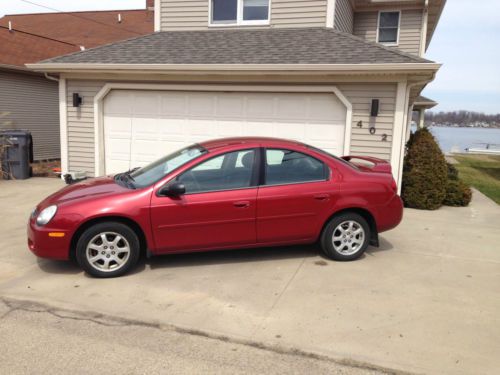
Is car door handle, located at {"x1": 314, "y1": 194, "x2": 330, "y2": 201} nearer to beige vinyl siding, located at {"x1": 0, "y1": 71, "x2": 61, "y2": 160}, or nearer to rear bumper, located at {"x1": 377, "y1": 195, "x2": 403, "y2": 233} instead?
rear bumper, located at {"x1": 377, "y1": 195, "x2": 403, "y2": 233}

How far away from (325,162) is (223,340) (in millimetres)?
2563

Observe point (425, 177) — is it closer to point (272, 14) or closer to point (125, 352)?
point (272, 14)

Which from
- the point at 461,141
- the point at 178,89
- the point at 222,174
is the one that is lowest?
the point at 461,141

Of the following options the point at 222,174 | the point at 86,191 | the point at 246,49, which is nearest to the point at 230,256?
the point at 222,174

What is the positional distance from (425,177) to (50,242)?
6.94m

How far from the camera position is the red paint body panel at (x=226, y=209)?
4.46 m

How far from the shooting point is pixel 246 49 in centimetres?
932

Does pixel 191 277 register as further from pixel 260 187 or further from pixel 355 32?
pixel 355 32

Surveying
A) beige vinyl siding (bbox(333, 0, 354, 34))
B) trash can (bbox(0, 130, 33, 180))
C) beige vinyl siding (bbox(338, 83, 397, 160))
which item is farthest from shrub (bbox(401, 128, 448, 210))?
trash can (bbox(0, 130, 33, 180))

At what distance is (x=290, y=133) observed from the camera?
8.80 meters

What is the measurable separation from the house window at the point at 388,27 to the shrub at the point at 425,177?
20.5ft

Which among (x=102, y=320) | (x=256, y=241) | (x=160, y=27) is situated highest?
(x=160, y=27)

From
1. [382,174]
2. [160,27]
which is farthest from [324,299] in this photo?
[160,27]

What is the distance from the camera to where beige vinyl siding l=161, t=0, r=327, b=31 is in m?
10.0
